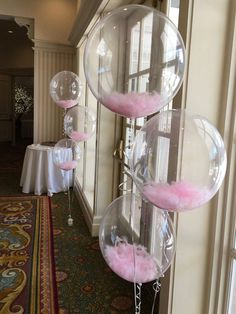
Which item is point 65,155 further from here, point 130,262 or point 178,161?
point 178,161

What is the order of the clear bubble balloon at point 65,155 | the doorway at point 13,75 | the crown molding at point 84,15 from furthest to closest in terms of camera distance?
the doorway at point 13,75 < the clear bubble balloon at point 65,155 < the crown molding at point 84,15

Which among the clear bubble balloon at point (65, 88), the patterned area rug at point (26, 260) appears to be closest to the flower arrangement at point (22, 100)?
the patterned area rug at point (26, 260)

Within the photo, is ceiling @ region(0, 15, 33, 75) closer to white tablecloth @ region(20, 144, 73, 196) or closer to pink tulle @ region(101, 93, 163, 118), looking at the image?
white tablecloth @ region(20, 144, 73, 196)

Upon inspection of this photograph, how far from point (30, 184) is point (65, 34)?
3013 millimetres

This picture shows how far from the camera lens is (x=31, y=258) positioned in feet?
9.12

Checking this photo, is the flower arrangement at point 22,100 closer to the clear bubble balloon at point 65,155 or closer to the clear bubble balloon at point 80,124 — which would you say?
the clear bubble balloon at point 65,155

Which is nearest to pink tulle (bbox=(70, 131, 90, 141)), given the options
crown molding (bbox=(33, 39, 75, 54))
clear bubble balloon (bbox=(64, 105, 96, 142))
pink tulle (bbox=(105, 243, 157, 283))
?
clear bubble balloon (bbox=(64, 105, 96, 142))

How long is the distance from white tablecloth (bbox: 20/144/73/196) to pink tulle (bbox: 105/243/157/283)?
3.57 m

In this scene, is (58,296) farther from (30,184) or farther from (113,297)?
(30,184)

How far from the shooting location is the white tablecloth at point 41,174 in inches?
190

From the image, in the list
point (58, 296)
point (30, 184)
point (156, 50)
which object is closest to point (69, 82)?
point (30, 184)

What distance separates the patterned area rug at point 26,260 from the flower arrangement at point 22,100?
322 inches

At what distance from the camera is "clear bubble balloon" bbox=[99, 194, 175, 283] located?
1260 millimetres

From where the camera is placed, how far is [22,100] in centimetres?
1172
